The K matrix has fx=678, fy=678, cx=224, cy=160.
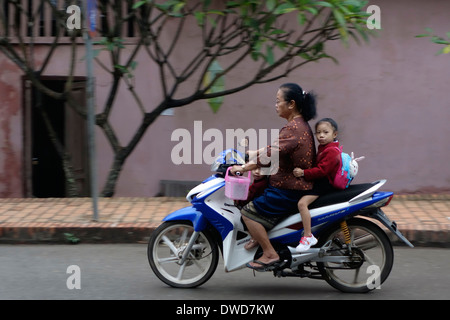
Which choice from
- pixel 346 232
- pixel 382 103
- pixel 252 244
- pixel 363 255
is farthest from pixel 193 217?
pixel 382 103

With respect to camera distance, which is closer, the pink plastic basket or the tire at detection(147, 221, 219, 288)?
the pink plastic basket

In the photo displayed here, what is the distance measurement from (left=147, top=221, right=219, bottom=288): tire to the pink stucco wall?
4.27 metres

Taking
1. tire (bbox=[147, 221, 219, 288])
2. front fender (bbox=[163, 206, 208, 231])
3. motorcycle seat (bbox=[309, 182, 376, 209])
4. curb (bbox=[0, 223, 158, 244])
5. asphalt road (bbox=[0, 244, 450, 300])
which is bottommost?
asphalt road (bbox=[0, 244, 450, 300])

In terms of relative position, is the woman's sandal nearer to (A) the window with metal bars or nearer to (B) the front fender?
(B) the front fender

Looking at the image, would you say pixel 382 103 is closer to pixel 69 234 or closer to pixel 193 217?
pixel 69 234

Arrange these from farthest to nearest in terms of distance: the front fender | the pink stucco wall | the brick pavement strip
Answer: the pink stucco wall < the brick pavement strip < the front fender

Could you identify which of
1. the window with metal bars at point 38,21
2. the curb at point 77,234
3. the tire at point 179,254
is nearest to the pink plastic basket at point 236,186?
the tire at point 179,254

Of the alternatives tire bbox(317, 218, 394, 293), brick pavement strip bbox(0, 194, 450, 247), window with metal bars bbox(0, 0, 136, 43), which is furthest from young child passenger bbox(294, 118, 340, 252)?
window with metal bars bbox(0, 0, 136, 43)

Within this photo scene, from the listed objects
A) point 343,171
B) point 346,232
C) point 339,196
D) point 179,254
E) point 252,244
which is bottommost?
point 179,254

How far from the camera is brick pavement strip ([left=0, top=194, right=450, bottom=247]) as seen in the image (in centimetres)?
709

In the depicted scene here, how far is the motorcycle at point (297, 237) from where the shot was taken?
201 inches

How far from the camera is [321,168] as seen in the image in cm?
503

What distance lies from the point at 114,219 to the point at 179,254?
2.26 m

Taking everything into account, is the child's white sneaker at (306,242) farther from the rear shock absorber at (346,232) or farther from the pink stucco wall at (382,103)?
the pink stucco wall at (382,103)
